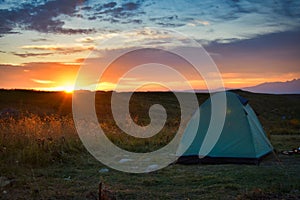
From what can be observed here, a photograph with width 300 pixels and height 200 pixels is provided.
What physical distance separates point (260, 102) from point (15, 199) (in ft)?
161

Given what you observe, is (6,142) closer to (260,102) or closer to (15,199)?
(15,199)

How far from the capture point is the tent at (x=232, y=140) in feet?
33.7

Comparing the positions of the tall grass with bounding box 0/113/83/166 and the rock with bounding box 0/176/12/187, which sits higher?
the tall grass with bounding box 0/113/83/166

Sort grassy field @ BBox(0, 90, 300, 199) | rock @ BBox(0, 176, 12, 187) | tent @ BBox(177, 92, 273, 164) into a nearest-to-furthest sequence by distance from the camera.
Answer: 1. grassy field @ BBox(0, 90, 300, 199)
2. rock @ BBox(0, 176, 12, 187)
3. tent @ BBox(177, 92, 273, 164)

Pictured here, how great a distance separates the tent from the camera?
10281mm

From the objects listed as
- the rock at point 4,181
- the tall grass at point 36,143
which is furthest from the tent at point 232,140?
the rock at point 4,181

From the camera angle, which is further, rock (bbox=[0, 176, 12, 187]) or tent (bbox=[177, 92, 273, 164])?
tent (bbox=[177, 92, 273, 164])

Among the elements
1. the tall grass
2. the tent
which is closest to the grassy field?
the tall grass

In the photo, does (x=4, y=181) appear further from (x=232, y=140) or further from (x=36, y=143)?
(x=232, y=140)

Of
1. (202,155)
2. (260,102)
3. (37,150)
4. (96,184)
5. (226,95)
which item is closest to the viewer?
(96,184)

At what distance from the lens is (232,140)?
1050 centimetres

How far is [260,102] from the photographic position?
52344 millimetres

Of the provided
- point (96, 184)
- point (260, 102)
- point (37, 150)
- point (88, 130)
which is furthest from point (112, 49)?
point (260, 102)

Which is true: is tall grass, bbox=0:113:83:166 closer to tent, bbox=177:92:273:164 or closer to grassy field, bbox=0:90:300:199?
grassy field, bbox=0:90:300:199
